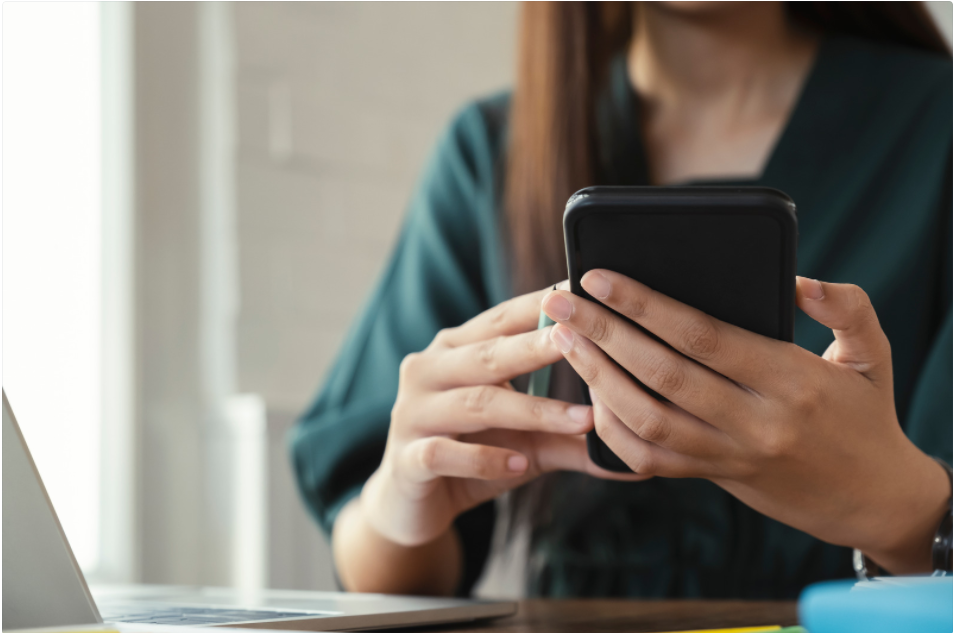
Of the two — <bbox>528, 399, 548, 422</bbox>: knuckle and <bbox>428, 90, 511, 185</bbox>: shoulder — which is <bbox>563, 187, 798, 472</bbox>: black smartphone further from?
<bbox>428, 90, 511, 185</bbox>: shoulder

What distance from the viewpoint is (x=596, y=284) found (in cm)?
34

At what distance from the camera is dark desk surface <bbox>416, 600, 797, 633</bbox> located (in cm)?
40

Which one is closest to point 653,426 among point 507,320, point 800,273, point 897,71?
point 507,320

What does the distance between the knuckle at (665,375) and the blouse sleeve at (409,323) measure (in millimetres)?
384

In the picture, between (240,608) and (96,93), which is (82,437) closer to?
(96,93)

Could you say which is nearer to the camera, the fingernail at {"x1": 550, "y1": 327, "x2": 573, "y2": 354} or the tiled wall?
the fingernail at {"x1": 550, "y1": 327, "x2": 573, "y2": 354}

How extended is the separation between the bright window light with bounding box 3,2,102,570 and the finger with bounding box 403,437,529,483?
2.63 feet

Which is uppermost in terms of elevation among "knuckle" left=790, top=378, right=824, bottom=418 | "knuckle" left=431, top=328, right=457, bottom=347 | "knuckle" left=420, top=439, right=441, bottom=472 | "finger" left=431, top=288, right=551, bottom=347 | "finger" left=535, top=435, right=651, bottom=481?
"finger" left=431, top=288, right=551, bottom=347

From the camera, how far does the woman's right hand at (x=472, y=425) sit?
0.44 metres

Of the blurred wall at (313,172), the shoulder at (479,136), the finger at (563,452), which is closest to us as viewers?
the finger at (563,452)

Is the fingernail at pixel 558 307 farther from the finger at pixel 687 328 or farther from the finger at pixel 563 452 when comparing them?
the finger at pixel 563 452

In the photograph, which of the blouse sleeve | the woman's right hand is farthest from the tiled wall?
the woman's right hand

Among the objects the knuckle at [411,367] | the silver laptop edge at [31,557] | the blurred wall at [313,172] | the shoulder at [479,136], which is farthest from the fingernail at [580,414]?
the blurred wall at [313,172]

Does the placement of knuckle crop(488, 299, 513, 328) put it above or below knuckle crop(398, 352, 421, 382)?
above
